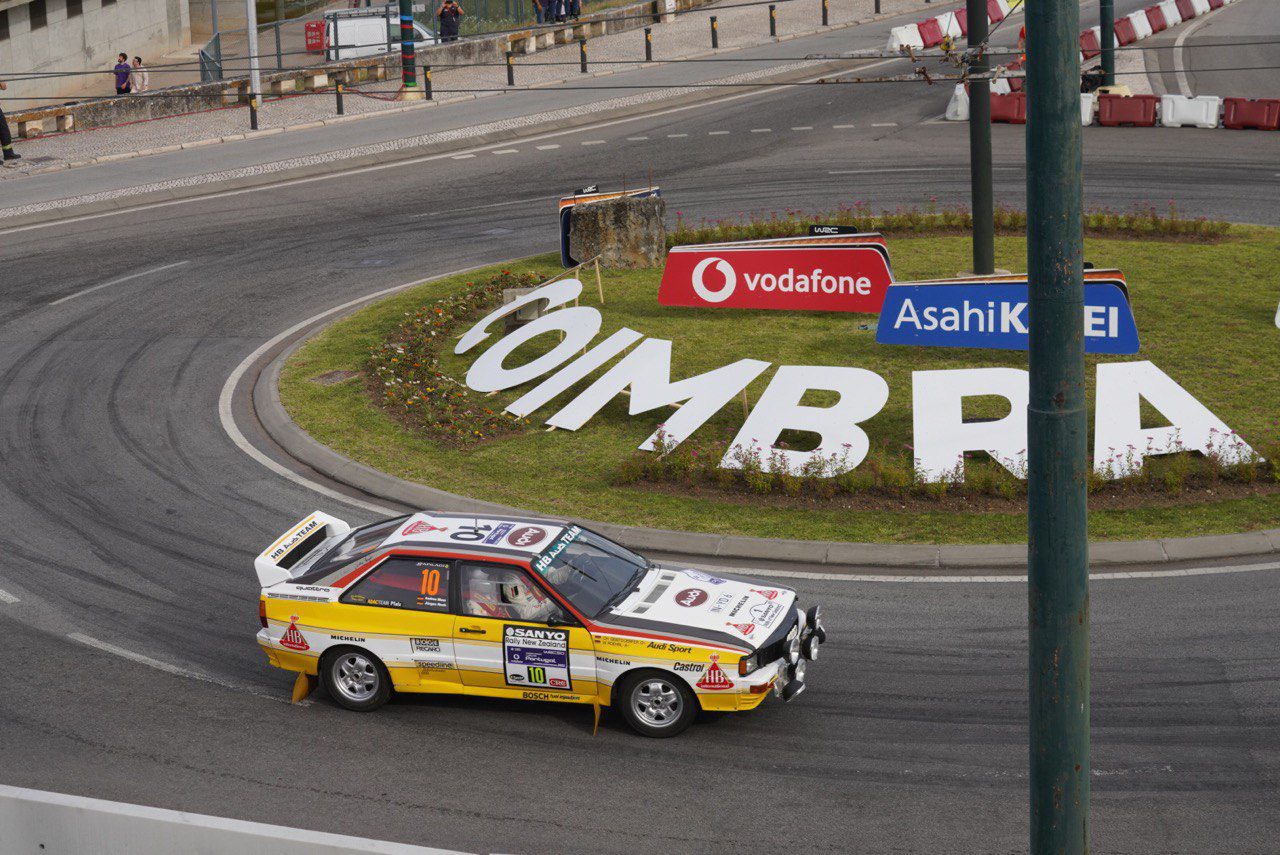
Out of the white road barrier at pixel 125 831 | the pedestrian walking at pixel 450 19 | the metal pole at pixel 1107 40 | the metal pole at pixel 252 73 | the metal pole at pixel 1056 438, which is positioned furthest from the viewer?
the pedestrian walking at pixel 450 19

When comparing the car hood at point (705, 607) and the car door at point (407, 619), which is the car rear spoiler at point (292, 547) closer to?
the car door at point (407, 619)

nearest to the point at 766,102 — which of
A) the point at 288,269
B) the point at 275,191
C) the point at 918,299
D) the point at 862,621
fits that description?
the point at 275,191

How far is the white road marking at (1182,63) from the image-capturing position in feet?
130

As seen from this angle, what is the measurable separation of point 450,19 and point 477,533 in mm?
36808

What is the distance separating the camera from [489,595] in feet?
39.7

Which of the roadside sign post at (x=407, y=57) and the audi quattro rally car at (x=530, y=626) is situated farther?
the roadside sign post at (x=407, y=57)

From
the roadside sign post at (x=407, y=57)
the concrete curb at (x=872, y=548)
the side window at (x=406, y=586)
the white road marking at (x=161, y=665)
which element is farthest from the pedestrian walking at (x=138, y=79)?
the side window at (x=406, y=586)

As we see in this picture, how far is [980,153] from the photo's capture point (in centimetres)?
2258

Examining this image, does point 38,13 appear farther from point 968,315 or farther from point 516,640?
point 516,640

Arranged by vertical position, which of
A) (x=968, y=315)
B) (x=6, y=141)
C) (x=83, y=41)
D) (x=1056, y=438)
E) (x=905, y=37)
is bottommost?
(x=968, y=315)

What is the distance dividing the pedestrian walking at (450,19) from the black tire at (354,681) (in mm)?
36816

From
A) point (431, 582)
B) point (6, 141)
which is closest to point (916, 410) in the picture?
point (431, 582)

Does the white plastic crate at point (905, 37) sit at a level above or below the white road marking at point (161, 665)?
above

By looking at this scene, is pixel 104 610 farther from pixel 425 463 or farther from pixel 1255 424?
pixel 1255 424
